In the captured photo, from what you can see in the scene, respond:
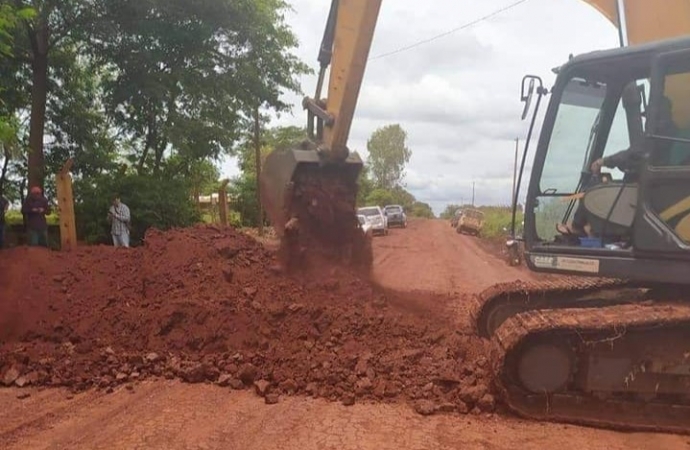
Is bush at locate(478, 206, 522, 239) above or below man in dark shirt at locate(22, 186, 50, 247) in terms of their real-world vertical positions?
below

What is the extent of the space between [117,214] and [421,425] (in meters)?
9.34

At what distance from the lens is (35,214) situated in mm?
11516

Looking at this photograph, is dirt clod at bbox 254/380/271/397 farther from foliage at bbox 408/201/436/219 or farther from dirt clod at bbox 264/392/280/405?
foliage at bbox 408/201/436/219

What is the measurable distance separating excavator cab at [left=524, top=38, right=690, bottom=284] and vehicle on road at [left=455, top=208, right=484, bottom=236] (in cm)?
3297

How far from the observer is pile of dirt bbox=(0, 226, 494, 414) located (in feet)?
17.6

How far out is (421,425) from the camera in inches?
181

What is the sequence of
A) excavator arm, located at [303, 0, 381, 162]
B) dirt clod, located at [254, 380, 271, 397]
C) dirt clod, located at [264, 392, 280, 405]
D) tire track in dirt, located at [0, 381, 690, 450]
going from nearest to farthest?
tire track in dirt, located at [0, 381, 690, 450] < dirt clod, located at [264, 392, 280, 405] < dirt clod, located at [254, 380, 271, 397] < excavator arm, located at [303, 0, 381, 162]

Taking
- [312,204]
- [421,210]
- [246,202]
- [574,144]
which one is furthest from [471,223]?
[421,210]

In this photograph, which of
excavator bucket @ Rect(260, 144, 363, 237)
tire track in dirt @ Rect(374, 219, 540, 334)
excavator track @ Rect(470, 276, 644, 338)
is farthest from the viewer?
tire track in dirt @ Rect(374, 219, 540, 334)

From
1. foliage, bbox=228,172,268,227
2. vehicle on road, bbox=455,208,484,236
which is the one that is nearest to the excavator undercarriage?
foliage, bbox=228,172,268,227

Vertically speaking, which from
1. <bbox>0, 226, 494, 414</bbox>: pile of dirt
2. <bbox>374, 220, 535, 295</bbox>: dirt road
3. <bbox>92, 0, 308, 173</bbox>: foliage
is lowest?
<bbox>374, 220, 535, 295</bbox>: dirt road

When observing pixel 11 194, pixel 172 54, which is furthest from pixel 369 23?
pixel 11 194

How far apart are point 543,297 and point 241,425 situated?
9.88 ft

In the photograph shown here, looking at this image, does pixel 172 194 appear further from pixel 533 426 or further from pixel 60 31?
pixel 533 426
